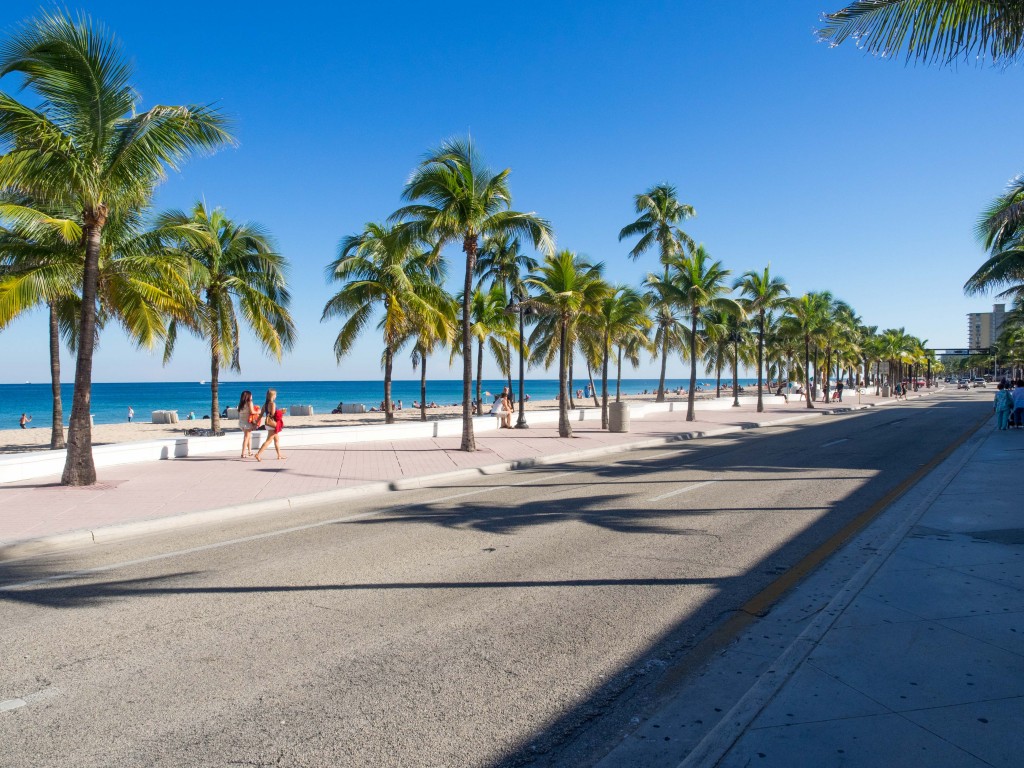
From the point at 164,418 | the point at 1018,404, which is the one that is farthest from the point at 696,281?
the point at 164,418

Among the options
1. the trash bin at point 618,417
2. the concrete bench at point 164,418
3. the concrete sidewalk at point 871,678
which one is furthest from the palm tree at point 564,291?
the concrete bench at point 164,418

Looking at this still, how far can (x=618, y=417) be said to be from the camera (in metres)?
26.0

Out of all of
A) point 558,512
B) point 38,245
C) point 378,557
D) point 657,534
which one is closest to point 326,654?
point 378,557

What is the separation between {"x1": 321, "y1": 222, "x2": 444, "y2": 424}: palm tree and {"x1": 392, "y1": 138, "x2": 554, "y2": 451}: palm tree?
23.4ft

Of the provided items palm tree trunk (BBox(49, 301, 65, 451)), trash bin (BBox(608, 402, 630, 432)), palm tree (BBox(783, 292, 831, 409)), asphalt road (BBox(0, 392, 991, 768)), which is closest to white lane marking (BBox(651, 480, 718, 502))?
asphalt road (BBox(0, 392, 991, 768))

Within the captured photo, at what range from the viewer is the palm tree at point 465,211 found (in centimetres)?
1753

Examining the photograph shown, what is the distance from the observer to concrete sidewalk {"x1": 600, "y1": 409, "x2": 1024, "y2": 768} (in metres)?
3.19

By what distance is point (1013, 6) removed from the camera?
6836mm

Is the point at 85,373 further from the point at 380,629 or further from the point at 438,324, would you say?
the point at 438,324

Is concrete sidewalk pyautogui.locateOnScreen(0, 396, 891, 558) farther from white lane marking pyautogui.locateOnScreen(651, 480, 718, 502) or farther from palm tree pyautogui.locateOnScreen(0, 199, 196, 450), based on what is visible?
white lane marking pyautogui.locateOnScreen(651, 480, 718, 502)

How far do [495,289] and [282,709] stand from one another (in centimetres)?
3454

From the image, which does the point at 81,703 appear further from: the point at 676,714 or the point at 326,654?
the point at 676,714

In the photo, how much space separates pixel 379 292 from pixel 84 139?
52.6 feet

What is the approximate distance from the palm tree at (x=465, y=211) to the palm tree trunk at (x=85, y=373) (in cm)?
796
